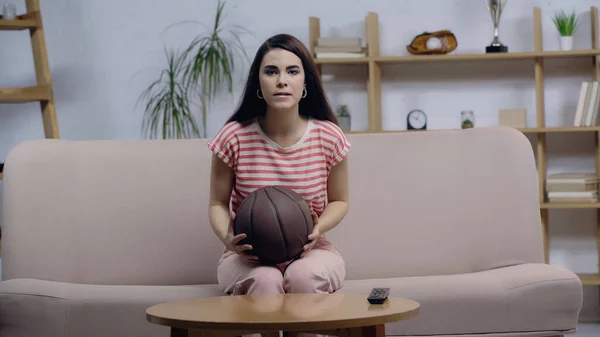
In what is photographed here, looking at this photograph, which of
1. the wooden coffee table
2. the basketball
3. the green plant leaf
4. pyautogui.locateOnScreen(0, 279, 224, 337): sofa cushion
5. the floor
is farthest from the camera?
the green plant leaf

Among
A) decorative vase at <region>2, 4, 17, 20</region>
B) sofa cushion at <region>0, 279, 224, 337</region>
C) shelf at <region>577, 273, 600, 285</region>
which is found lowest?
shelf at <region>577, 273, 600, 285</region>

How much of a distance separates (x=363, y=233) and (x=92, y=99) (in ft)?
8.41

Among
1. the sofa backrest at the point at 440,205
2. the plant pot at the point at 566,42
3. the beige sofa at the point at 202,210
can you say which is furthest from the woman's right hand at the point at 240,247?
the plant pot at the point at 566,42

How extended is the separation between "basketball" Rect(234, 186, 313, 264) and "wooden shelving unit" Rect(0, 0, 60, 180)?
2563mm

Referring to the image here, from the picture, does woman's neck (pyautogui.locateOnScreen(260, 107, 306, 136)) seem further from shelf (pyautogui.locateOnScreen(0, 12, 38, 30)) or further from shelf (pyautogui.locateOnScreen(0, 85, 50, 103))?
shelf (pyautogui.locateOnScreen(0, 12, 38, 30))

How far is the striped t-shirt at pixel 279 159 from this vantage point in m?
2.46

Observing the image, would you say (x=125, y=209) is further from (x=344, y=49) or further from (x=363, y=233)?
(x=344, y=49)

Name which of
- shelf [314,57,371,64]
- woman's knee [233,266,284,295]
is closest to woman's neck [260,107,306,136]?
woman's knee [233,266,284,295]

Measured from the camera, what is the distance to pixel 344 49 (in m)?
4.72

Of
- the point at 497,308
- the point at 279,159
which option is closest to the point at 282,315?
the point at 279,159

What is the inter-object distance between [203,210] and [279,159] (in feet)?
1.95

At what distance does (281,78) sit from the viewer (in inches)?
94.6

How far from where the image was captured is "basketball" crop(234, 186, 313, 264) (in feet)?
7.00

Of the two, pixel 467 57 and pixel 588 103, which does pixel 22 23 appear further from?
pixel 588 103
